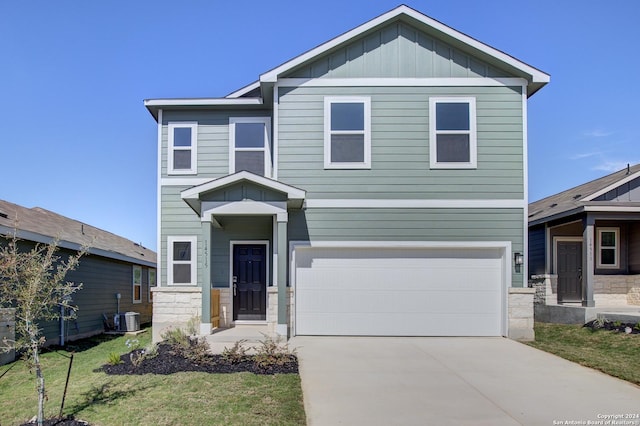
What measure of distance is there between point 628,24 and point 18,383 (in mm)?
14931

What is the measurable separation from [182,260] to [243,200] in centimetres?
289

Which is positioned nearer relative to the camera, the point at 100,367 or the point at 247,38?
the point at 100,367

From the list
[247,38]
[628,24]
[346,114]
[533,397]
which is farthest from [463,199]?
[247,38]

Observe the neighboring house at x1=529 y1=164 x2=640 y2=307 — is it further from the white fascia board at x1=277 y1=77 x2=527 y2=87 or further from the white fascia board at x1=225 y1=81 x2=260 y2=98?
the white fascia board at x1=225 y1=81 x2=260 y2=98

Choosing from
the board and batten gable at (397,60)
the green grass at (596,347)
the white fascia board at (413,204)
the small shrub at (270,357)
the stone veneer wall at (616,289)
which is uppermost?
the board and batten gable at (397,60)

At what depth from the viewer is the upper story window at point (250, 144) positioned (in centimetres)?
1158

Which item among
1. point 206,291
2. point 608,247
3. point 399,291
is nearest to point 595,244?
point 608,247

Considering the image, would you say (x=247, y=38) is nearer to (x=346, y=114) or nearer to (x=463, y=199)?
(x=346, y=114)

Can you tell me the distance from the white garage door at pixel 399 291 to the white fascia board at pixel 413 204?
97 centimetres

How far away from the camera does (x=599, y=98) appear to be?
1430 cm

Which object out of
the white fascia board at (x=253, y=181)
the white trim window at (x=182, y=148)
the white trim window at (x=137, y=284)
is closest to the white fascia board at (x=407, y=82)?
the white fascia board at (x=253, y=181)

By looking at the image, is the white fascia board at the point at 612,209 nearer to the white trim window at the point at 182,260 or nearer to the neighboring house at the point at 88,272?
the white trim window at the point at 182,260

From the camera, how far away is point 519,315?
34.1 ft

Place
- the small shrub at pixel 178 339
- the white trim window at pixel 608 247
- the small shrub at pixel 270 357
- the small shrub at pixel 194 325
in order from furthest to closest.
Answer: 1. the white trim window at pixel 608 247
2. the small shrub at pixel 194 325
3. the small shrub at pixel 178 339
4. the small shrub at pixel 270 357
